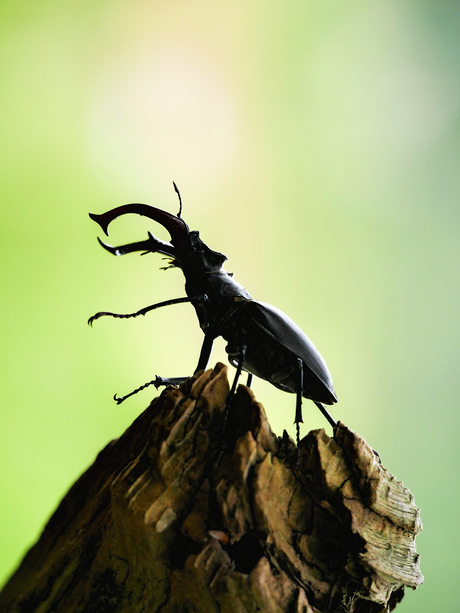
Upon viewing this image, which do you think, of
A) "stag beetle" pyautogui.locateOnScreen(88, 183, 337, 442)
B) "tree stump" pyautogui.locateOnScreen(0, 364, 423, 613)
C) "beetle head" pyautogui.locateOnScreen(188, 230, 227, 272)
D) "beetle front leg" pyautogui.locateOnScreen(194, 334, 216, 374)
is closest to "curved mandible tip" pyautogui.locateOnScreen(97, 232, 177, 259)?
"stag beetle" pyautogui.locateOnScreen(88, 183, 337, 442)

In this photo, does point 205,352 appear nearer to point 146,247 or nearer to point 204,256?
point 204,256

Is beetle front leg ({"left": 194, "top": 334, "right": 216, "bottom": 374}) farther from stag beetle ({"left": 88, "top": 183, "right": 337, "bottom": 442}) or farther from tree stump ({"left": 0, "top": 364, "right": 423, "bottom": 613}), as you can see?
tree stump ({"left": 0, "top": 364, "right": 423, "bottom": 613})

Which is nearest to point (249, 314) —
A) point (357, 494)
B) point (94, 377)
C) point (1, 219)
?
point (357, 494)

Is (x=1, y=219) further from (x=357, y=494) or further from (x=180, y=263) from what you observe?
(x=357, y=494)

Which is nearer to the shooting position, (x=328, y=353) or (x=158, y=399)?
(x=158, y=399)

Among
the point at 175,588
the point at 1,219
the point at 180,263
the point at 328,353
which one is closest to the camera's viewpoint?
the point at 175,588

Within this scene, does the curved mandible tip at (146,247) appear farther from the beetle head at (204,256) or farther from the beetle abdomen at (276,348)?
the beetle abdomen at (276,348)
